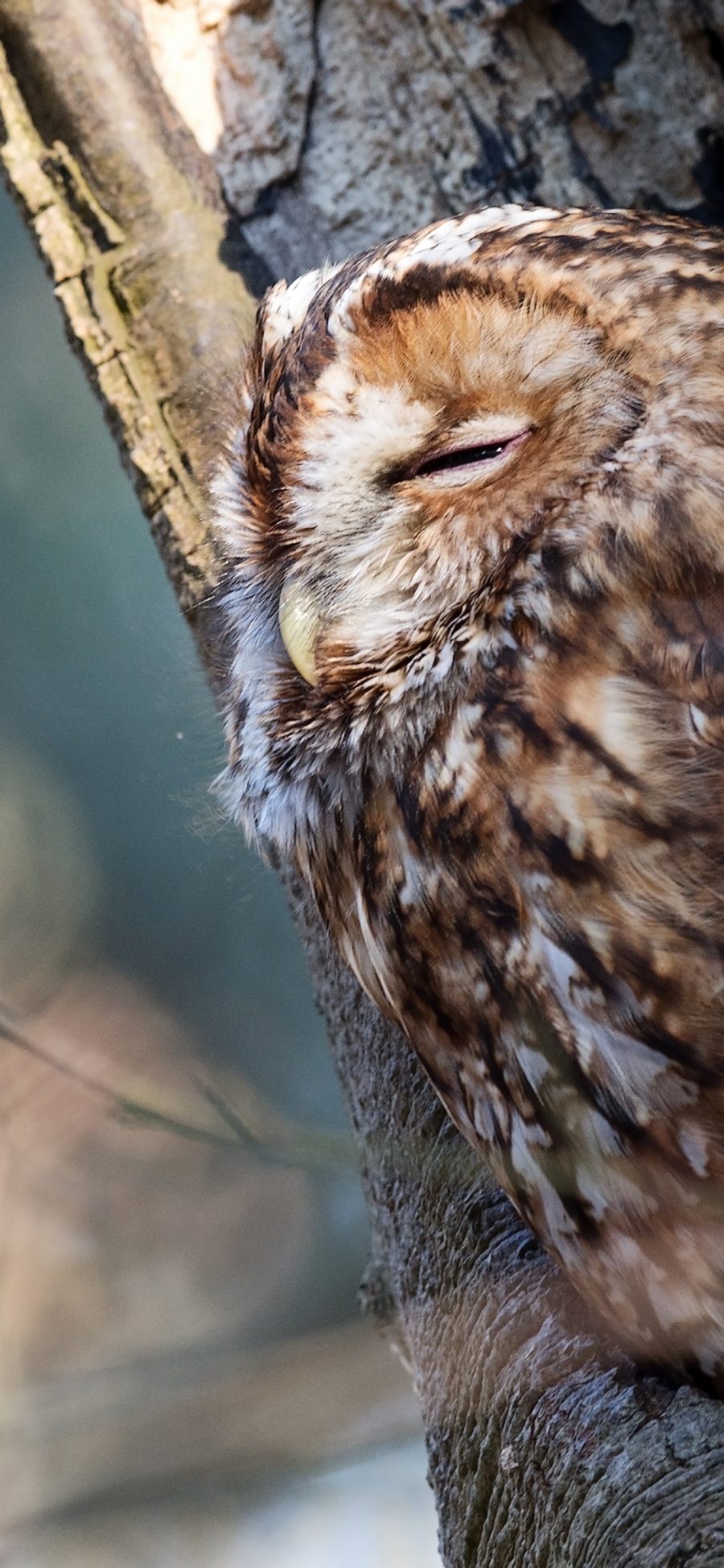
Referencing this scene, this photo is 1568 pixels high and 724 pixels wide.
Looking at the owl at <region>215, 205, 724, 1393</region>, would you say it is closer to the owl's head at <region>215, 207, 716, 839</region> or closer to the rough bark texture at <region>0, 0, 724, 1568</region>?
the owl's head at <region>215, 207, 716, 839</region>

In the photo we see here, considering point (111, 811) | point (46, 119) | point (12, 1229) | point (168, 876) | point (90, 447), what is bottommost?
point (12, 1229)

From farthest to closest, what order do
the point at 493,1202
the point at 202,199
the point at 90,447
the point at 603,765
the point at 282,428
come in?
the point at 90,447, the point at 202,199, the point at 493,1202, the point at 282,428, the point at 603,765

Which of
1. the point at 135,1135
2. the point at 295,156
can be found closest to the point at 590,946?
the point at 295,156

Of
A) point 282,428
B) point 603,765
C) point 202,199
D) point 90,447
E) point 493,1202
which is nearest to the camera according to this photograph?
point 603,765

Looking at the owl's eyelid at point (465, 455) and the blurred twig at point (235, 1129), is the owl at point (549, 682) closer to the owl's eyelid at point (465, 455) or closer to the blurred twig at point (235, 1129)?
the owl's eyelid at point (465, 455)

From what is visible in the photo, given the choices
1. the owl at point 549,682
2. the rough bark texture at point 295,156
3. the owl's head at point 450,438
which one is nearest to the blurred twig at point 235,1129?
the rough bark texture at point 295,156

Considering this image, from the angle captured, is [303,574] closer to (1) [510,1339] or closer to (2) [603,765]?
(2) [603,765]

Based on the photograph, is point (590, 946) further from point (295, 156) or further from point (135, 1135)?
point (135, 1135)

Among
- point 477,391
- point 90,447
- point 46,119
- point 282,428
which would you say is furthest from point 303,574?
point 90,447
